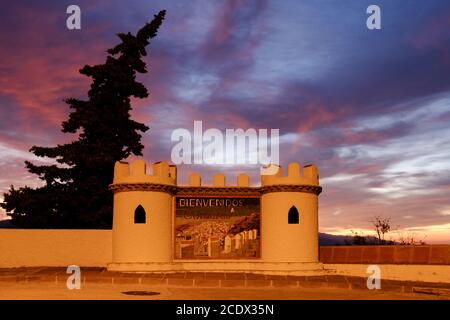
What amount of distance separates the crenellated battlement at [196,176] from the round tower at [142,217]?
0.04m

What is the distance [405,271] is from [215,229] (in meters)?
8.42

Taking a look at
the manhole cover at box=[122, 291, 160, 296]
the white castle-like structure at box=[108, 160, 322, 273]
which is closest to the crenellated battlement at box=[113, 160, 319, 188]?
the white castle-like structure at box=[108, 160, 322, 273]

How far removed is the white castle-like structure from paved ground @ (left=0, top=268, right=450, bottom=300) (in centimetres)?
93

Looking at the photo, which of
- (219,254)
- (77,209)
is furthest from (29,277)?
(77,209)

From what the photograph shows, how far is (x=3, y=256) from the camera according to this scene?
26.2m

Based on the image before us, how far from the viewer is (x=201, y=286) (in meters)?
21.5

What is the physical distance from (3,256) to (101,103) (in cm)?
1354

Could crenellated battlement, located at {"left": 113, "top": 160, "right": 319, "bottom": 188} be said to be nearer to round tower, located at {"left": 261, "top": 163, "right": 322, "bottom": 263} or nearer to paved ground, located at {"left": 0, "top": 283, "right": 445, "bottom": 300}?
round tower, located at {"left": 261, "top": 163, "right": 322, "bottom": 263}

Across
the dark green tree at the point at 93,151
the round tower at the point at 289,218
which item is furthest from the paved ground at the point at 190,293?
the dark green tree at the point at 93,151

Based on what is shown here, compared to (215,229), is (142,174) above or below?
above

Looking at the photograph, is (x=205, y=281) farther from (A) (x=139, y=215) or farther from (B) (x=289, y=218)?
(B) (x=289, y=218)

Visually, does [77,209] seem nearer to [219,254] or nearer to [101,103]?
[101,103]

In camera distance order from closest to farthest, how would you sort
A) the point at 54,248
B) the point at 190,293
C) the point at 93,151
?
the point at 190,293, the point at 54,248, the point at 93,151

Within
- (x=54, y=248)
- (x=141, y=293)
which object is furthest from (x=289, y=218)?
(x=54, y=248)
